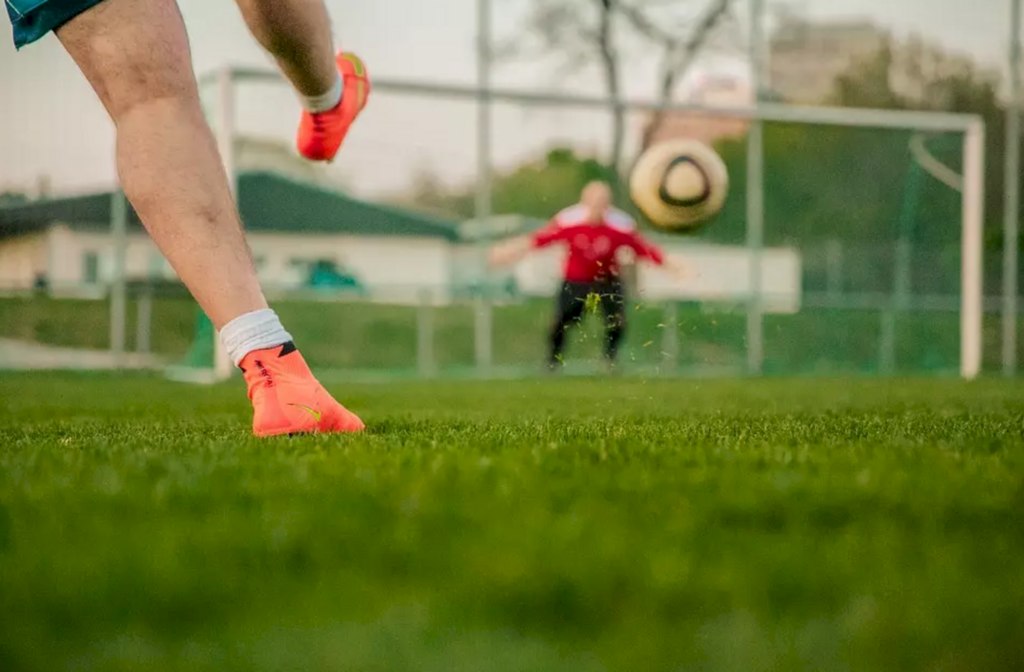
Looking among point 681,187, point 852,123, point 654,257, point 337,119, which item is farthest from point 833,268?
point 337,119

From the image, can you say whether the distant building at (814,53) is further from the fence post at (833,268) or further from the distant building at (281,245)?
the distant building at (281,245)

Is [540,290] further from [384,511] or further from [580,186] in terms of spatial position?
Result: [384,511]

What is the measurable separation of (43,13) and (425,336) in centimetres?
720

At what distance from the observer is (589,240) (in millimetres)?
8031

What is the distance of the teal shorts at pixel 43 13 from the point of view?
1983 mm

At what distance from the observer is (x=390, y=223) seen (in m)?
8.78

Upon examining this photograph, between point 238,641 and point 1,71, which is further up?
point 1,71

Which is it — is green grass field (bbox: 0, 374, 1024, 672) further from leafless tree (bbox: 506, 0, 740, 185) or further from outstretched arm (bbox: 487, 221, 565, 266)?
leafless tree (bbox: 506, 0, 740, 185)

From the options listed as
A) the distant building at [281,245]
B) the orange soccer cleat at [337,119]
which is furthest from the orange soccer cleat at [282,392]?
the distant building at [281,245]

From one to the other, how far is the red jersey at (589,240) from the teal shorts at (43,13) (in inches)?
225

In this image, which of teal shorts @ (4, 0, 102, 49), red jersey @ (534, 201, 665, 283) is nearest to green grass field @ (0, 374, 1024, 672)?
teal shorts @ (4, 0, 102, 49)

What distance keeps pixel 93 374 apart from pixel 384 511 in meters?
7.83

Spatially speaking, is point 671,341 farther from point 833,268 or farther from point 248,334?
point 248,334

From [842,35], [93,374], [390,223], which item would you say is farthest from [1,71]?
[842,35]
